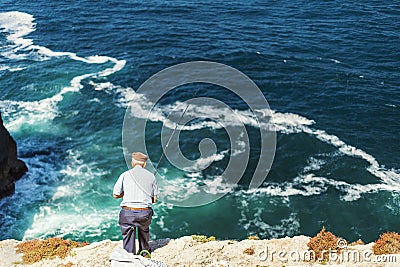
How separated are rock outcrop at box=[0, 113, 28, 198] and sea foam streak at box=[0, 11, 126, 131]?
28.8 ft

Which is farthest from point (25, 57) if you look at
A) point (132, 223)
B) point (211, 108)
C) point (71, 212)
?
point (132, 223)

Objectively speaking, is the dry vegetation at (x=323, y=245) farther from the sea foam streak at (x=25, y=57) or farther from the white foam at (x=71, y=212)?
the sea foam streak at (x=25, y=57)

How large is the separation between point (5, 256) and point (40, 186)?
28083 millimetres

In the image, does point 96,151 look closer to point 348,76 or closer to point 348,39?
point 348,76

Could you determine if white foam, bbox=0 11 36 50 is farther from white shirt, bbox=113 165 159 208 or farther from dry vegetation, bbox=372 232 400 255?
dry vegetation, bbox=372 232 400 255

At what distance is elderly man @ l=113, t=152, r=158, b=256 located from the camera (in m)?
17.3

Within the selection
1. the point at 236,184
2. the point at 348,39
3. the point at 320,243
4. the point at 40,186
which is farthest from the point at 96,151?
the point at 348,39

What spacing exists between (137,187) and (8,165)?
37.3 meters

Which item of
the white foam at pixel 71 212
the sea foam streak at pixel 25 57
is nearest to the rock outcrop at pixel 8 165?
the white foam at pixel 71 212

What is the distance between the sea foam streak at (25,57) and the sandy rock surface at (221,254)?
1640 inches

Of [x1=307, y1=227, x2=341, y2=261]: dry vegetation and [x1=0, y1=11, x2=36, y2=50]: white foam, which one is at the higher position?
[x1=307, y1=227, x2=341, y2=261]: dry vegetation

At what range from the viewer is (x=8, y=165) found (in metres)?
50.3

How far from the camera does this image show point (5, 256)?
2289 cm

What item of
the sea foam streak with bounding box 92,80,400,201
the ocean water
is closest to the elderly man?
the ocean water
